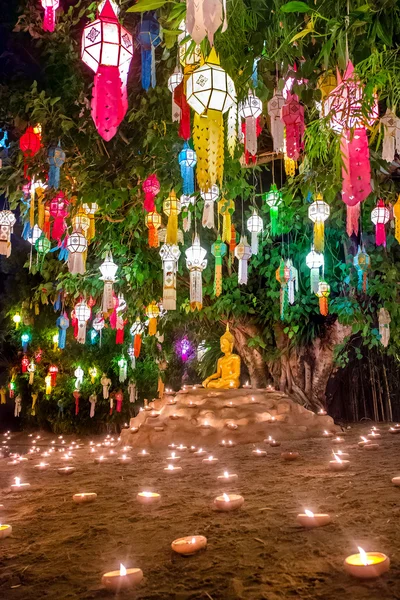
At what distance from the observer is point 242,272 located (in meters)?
6.59

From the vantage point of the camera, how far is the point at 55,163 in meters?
5.30

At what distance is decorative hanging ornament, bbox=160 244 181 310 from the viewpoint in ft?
20.2

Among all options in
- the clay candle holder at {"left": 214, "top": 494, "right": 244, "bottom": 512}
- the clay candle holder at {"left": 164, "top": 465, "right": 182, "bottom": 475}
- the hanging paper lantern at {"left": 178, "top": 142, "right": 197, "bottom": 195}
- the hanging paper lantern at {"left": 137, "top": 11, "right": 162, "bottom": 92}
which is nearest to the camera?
the clay candle holder at {"left": 214, "top": 494, "right": 244, "bottom": 512}

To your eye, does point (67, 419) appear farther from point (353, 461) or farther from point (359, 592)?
point (359, 592)

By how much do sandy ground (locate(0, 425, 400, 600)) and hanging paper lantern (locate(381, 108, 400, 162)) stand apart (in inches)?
89.8

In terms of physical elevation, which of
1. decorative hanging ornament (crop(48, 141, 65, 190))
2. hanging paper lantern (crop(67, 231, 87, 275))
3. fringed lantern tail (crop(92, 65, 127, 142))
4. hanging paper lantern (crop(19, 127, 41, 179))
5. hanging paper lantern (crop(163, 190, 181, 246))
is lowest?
fringed lantern tail (crop(92, 65, 127, 142))

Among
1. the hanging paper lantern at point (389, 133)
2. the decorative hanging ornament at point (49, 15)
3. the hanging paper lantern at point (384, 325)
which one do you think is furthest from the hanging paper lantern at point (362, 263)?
the decorative hanging ornament at point (49, 15)

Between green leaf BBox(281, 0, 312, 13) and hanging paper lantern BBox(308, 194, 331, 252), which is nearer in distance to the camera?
green leaf BBox(281, 0, 312, 13)

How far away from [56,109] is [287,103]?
307 cm

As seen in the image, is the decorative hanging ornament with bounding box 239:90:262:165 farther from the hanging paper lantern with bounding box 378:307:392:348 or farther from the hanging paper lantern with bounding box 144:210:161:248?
the hanging paper lantern with bounding box 378:307:392:348

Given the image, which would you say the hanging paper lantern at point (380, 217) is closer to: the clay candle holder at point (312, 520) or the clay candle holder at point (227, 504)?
the clay candle holder at point (227, 504)

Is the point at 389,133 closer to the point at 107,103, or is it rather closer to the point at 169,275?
the point at 107,103

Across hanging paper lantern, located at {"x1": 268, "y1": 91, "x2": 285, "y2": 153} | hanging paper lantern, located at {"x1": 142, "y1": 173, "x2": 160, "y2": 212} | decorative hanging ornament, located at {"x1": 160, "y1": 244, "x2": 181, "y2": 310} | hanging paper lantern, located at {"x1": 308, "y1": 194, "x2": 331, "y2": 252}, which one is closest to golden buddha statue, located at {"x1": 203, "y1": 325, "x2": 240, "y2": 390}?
decorative hanging ornament, located at {"x1": 160, "y1": 244, "x2": 181, "y2": 310}

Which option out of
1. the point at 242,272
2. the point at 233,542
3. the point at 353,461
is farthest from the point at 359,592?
the point at 242,272
